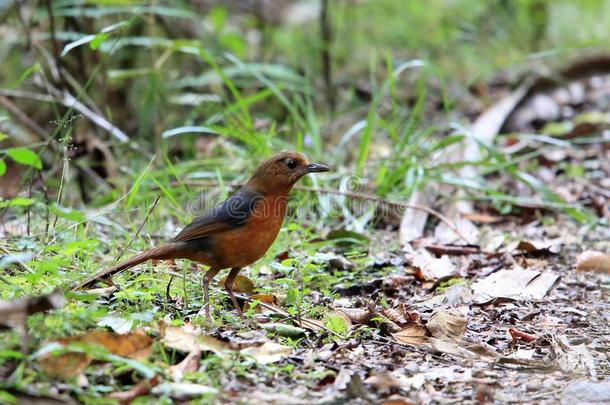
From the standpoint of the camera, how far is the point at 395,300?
4457mm

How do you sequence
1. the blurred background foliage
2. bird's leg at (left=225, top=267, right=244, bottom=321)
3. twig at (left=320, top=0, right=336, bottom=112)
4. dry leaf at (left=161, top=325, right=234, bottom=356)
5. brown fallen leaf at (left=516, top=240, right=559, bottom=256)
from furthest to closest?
twig at (left=320, top=0, right=336, bottom=112) < the blurred background foliage < brown fallen leaf at (left=516, top=240, right=559, bottom=256) < bird's leg at (left=225, top=267, right=244, bottom=321) < dry leaf at (left=161, top=325, right=234, bottom=356)

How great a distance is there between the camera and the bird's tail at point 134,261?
150 inches

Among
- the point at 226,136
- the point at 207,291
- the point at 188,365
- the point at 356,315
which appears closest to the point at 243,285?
the point at 207,291

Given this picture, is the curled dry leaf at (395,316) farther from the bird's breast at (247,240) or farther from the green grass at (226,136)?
the bird's breast at (247,240)

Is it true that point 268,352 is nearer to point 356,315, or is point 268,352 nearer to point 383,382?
point 383,382

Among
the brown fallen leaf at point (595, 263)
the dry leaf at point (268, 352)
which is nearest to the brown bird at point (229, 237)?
the dry leaf at point (268, 352)

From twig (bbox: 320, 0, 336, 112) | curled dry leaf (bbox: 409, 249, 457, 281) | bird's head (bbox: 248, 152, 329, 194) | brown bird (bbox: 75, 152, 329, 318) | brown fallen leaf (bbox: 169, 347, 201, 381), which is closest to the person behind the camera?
brown fallen leaf (bbox: 169, 347, 201, 381)

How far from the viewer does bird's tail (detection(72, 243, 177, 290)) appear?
3820 mm

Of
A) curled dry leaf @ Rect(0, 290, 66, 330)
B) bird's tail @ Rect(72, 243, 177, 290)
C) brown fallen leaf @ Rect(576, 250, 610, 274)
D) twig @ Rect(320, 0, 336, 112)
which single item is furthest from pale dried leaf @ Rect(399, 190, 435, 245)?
curled dry leaf @ Rect(0, 290, 66, 330)

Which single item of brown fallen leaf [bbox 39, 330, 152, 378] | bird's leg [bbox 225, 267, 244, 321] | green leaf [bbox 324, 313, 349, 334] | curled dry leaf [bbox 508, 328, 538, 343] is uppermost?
brown fallen leaf [bbox 39, 330, 152, 378]

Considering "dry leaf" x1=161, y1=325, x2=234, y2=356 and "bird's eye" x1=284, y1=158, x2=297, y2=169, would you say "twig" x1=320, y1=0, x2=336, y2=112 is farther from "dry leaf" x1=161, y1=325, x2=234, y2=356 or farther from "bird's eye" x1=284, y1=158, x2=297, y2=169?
"dry leaf" x1=161, y1=325, x2=234, y2=356

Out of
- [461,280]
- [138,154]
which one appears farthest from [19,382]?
[138,154]

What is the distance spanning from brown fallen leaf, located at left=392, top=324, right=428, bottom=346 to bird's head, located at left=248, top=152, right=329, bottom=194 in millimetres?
1050

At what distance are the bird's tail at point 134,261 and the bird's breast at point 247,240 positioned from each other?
0.23 meters
